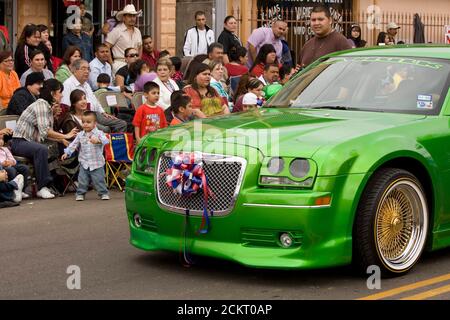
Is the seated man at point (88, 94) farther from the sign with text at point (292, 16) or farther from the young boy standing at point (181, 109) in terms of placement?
the sign with text at point (292, 16)

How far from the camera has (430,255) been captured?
9312mm

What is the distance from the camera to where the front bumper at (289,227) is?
788 centimetres

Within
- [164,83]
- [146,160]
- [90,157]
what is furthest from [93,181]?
[146,160]

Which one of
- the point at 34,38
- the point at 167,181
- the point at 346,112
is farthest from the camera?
the point at 34,38

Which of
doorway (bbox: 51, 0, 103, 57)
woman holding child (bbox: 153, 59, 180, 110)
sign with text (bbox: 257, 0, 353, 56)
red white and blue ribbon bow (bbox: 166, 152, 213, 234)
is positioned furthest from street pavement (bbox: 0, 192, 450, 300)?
sign with text (bbox: 257, 0, 353, 56)

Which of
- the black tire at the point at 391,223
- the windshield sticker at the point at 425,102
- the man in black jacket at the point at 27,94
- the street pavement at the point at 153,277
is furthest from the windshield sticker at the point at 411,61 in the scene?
the man in black jacket at the point at 27,94

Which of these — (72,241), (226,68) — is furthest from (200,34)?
(72,241)

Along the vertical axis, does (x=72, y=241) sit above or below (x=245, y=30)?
below

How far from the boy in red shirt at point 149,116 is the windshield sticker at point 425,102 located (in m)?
5.79

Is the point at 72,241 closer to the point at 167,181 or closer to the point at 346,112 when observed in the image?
the point at 167,181

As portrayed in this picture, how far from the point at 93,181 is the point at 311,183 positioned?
5839mm

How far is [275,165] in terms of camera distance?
317 inches

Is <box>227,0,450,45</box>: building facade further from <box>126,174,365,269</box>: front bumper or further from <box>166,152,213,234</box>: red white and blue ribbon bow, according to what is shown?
<box>126,174,365,269</box>: front bumper

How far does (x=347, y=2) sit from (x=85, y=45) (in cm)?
1000
